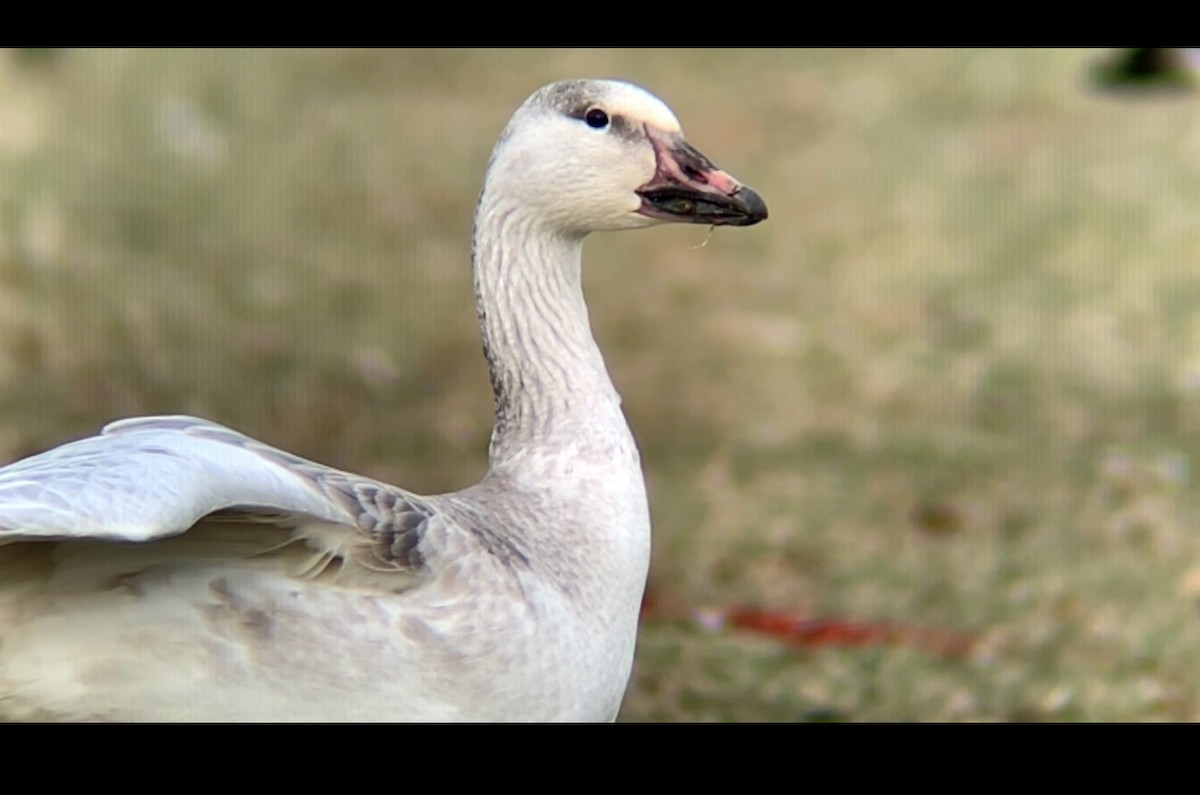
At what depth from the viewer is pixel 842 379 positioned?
7488 millimetres

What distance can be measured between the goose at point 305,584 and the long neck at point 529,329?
0.07 meters

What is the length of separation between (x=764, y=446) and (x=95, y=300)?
2485 millimetres

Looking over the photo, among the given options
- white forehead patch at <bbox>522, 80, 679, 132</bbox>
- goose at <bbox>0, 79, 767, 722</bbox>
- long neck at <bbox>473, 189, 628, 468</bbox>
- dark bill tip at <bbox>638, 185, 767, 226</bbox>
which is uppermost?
white forehead patch at <bbox>522, 80, 679, 132</bbox>

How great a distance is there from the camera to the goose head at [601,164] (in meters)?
3.76

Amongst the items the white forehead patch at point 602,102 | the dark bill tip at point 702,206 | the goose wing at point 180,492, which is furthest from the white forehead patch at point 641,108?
the goose wing at point 180,492

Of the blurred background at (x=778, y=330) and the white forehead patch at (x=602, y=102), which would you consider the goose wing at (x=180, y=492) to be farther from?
the blurred background at (x=778, y=330)

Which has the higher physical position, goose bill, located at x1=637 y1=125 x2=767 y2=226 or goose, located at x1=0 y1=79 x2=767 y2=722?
goose bill, located at x1=637 y1=125 x2=767 y2=226

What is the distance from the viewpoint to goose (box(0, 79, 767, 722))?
2951 mm

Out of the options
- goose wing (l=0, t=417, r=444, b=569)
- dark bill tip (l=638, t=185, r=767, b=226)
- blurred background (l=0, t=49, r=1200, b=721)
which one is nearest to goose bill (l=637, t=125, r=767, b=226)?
dark bill tip (l=638, t=185, r=767, b=226)

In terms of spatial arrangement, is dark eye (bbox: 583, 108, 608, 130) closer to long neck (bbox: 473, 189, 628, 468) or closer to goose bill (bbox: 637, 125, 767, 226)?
goose bill (bbox: 637, 125, 767, 226)

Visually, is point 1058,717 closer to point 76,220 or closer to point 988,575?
point 988,575

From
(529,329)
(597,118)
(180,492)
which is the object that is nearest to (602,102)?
(597,118)

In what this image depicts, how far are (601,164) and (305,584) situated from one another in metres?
1.03

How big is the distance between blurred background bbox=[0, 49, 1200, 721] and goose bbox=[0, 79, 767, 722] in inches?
52.5
